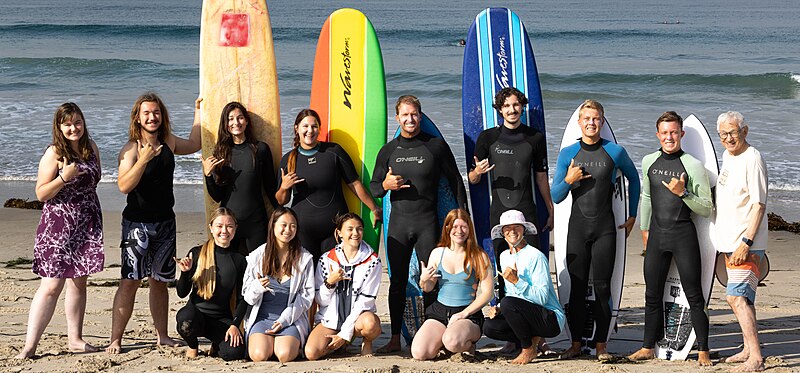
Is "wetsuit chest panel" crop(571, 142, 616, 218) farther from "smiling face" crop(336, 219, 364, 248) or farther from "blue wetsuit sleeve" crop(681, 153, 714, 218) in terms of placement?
"smiling face" crop(336, 219, 364, 248)

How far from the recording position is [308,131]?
5066 mm

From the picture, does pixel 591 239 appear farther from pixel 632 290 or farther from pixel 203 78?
pixel 203 78

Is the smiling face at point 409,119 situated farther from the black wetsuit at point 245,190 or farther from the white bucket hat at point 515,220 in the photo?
the black wetsuit at point 245,190

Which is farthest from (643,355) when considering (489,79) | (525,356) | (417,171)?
(489,79)

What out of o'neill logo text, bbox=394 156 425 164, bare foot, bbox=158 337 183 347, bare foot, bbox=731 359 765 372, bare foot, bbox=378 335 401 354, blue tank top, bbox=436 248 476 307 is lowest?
bare foot, bbox=731 359 765 372

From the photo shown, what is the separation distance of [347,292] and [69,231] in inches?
55.2

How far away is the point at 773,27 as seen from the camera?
3303cm

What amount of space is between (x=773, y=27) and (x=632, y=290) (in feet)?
96.5

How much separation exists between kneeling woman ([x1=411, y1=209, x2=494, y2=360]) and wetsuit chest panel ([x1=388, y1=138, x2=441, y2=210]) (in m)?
0.29

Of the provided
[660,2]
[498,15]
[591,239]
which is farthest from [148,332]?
[660,2]

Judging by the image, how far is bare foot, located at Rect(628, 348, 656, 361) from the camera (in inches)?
190

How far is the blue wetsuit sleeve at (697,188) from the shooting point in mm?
4672

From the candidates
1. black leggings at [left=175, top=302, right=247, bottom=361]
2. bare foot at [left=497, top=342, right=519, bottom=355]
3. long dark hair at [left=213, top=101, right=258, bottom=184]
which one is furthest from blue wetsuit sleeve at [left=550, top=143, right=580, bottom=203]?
black leggings at [left=175, top=302, right=247, bottom=361]

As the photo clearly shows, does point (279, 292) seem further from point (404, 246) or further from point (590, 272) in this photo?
point (590, 272)
